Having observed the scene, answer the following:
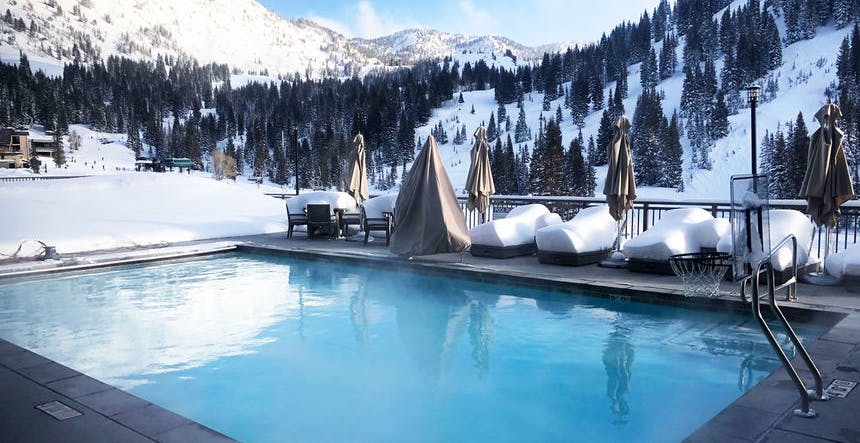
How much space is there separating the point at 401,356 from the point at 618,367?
1784 millimetres

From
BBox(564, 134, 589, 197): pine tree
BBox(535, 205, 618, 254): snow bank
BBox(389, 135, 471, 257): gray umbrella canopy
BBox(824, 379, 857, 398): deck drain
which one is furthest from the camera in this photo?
BBox(564, 134, 589, 197): pine tree

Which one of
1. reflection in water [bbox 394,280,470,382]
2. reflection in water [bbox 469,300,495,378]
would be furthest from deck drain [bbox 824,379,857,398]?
reflection in water [bbox 394,280,470,382]

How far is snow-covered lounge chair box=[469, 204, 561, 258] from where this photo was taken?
327 inches

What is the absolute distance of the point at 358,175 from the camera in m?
11.5

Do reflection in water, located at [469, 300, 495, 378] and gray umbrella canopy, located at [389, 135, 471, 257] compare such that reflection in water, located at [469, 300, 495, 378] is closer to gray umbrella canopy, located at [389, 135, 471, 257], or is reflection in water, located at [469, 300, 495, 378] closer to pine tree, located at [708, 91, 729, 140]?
gray umbrella canopy, located at [389, 135, 471, 257]

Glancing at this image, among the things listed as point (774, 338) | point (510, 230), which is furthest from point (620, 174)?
point (774, 338)

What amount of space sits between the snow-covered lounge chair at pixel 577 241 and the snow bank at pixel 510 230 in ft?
2.12

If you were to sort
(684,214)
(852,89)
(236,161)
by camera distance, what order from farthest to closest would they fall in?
(236,161) < (852,89) < (684,214)

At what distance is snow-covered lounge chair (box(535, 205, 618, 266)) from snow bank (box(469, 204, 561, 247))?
2.12 feet

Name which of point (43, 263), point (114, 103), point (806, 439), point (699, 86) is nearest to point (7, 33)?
point (114, 103)

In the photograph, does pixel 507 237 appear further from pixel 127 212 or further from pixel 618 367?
pixel 127 212

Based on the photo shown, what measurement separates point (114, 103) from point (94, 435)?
12134 centimetres

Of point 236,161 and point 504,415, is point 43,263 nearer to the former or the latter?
point 504,415

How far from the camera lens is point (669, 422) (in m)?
3.37
